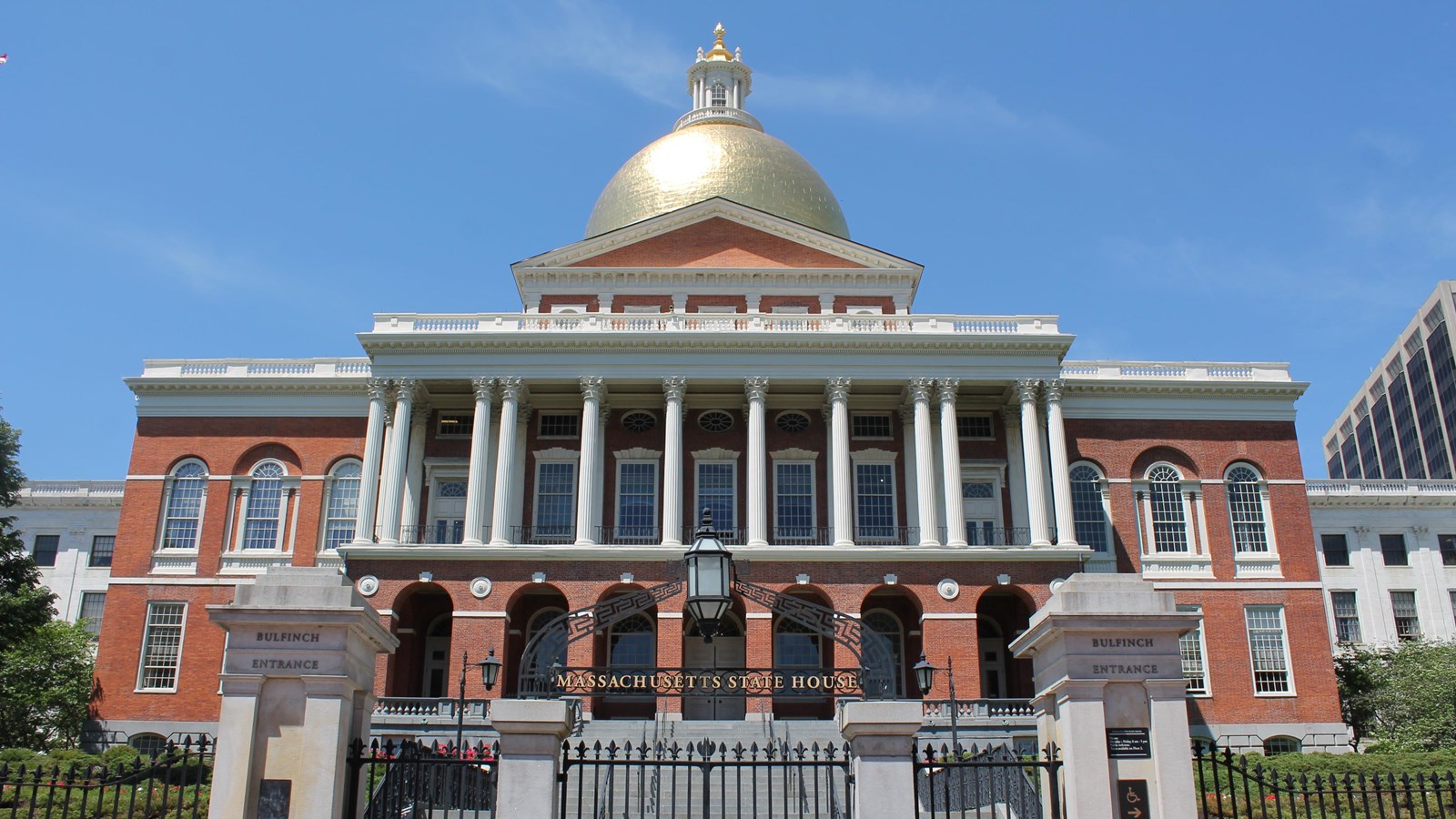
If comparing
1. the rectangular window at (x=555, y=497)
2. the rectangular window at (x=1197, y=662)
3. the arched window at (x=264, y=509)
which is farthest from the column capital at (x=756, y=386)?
the arched window at (x=264, y=509)

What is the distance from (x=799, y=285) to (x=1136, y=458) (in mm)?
14788

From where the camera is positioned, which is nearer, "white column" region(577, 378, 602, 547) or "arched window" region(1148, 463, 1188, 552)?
"white column" region(577, 378, 602, 547)

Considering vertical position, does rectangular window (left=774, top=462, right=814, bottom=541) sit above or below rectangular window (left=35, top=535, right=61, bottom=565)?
below

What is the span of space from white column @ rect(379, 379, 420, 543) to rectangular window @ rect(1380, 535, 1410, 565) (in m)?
46.1

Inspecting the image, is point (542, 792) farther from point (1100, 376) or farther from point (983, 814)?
point (1100, 376)

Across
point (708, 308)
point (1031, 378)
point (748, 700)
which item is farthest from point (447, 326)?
point (1031, 378)

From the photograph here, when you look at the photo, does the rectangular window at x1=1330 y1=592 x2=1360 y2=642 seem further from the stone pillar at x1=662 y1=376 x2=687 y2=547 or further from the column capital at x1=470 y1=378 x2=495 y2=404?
the column capital at x1=470 y1=378 x2=495 y2=404

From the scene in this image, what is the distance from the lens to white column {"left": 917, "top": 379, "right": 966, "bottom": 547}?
45375mm

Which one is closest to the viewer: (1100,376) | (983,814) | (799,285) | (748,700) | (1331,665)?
(983,814)

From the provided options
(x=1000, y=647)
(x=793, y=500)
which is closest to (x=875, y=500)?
(x=793, y=500)

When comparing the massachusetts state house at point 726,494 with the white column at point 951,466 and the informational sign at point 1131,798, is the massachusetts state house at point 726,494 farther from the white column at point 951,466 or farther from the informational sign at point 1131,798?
the informational sign at point 1131,798

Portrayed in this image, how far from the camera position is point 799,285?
53.5 m

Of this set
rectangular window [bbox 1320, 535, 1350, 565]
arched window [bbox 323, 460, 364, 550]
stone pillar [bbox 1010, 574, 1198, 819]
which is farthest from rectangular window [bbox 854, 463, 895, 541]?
stone pillar [bbox 1010, 574, 1198, 819]

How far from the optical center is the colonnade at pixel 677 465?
4528 cm
